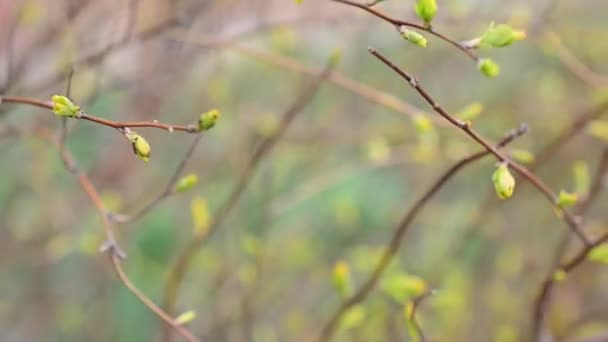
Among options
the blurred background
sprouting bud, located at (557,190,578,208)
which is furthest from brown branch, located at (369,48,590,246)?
the blurred background

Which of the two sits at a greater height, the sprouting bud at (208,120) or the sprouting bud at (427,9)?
the sprouting bud at (427,9)

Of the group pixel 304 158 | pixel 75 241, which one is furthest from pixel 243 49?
pixel 304 158

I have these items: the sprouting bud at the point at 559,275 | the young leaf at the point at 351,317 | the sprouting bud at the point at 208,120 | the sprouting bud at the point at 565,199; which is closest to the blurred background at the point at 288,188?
the young leaf at the point at 351,317

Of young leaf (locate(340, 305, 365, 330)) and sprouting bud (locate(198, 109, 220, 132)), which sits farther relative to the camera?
young leaf (locate(340, 305, 365, 330))

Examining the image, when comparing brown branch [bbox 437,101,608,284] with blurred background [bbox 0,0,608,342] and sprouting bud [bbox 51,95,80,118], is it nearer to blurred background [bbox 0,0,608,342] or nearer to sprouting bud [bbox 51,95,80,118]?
blurred background [bbox 0,0,608,342]

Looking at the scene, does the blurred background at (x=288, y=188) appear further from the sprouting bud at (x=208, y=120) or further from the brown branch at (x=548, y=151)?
the sprouting bud at (x=208, y=120)

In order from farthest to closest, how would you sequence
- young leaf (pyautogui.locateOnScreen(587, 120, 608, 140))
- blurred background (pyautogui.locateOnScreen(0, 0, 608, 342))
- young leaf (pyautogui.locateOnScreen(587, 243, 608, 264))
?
blurred background (pyautogui.locateOnScreen(0, 0, 608, 342)) < young leaf (pyautogui.locateOnScreen(587, 120, 608, 140)) < young leaf (pyautogui.locateOnScreen(587, 243, 608, 264))

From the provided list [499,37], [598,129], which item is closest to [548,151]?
[598,129]

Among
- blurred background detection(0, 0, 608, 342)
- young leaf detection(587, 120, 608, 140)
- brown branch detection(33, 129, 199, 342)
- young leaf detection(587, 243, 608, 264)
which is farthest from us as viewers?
A: blurred background detection(0, 0, 608, 342)

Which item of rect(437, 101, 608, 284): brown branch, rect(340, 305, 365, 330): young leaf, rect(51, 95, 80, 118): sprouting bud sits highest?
rect(437, 101, 608, 284): brown branch

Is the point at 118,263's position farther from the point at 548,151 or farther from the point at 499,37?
the point at 548,151
